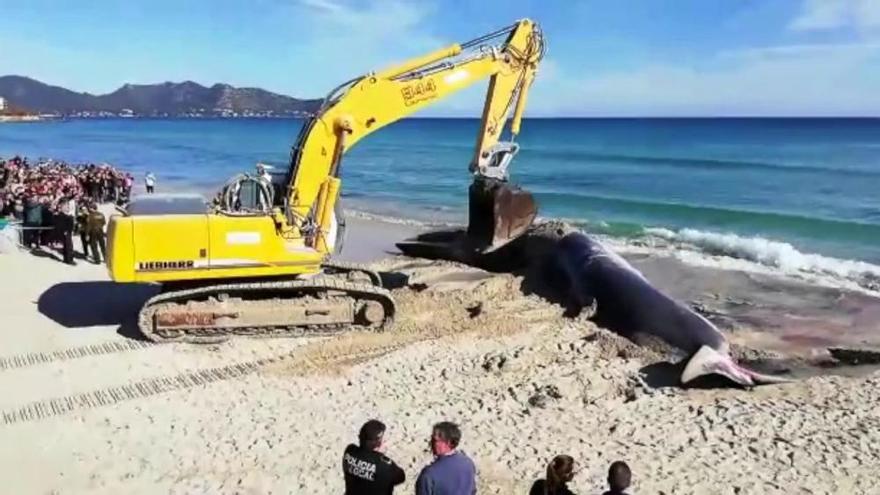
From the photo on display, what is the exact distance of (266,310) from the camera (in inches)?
479

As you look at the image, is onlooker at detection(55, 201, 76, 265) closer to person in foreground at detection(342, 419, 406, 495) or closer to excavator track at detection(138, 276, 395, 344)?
excavator track at detection(138, 276, 395, 344)

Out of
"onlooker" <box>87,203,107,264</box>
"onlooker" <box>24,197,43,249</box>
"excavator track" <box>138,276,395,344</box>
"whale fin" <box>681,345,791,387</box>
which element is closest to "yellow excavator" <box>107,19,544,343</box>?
"excavator track" <box>138,276,395,344</box>

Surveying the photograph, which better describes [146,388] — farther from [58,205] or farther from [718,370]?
[58,205]

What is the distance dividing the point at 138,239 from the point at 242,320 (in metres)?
1.75

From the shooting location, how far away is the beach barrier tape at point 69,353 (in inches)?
448

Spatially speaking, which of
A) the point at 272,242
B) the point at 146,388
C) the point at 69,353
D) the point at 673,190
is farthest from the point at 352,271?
the point at 673,190

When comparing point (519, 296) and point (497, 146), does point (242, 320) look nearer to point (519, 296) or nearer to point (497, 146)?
point (519, 296)

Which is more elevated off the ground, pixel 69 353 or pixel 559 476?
pixel 559 476

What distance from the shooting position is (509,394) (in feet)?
33.8

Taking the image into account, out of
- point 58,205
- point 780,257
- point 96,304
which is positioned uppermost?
point 58,205

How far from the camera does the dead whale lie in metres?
10.6

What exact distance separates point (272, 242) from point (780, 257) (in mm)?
13531

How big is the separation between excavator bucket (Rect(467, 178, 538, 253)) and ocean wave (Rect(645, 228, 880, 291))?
251 inches

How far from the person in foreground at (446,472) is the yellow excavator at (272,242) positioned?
7.18 meters
